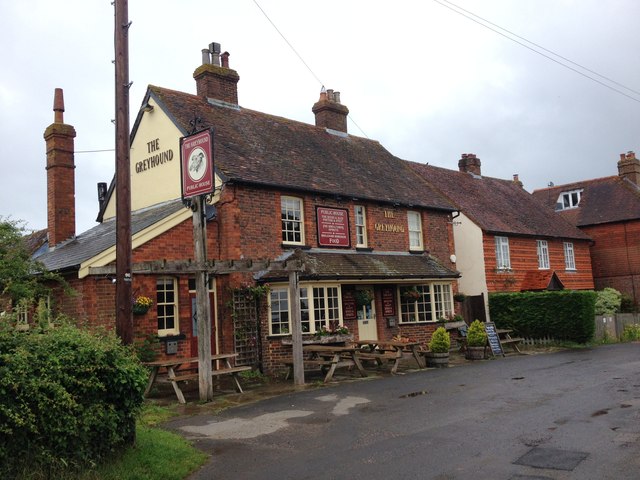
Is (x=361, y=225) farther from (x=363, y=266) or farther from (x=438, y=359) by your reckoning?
(x=438, y=359)

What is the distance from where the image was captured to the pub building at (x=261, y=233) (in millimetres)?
14641

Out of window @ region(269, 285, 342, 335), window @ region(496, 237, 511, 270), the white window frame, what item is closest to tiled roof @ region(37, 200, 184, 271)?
window @ region(269, 285, 342, 335)

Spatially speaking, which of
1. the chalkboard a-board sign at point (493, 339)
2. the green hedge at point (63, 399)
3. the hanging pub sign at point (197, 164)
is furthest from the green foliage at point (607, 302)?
the green hedge at point (63, 399)

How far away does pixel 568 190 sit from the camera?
3766 centimetres

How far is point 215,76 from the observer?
19.7 meters

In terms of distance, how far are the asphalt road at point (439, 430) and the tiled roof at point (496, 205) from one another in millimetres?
13540

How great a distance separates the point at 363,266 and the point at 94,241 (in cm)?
784

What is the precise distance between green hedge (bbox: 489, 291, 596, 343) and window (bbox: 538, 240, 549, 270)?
22.2 feet

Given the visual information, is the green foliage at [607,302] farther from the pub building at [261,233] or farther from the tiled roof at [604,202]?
the pub building at [261,233]

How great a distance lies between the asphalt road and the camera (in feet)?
21.2

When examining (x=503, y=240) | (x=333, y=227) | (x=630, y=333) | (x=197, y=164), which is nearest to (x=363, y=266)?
(x=333, y=227)

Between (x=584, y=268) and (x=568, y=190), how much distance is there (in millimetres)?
7778

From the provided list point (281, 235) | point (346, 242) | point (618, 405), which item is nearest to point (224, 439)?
point (618, 405)

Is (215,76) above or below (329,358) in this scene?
above
